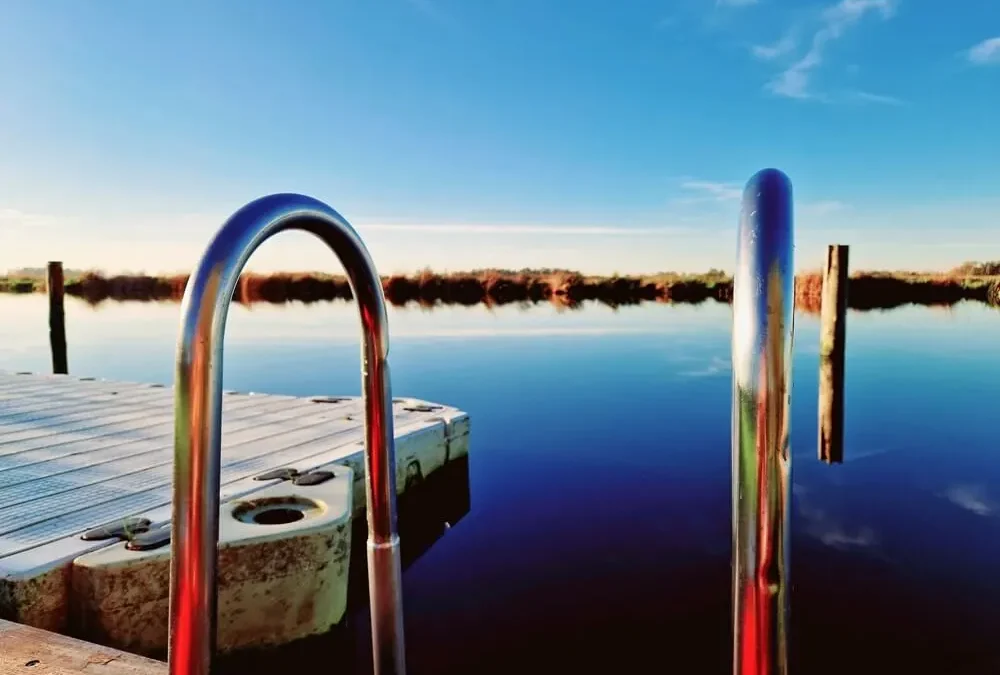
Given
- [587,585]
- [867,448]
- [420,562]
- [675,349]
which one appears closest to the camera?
[587,585]

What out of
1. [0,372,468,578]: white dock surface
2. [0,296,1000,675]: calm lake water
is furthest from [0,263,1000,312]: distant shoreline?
[0,372,468,578]: white dock surface

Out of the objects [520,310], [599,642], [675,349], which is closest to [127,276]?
[520,310]

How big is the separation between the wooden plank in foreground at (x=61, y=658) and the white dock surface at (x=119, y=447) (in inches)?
25.3

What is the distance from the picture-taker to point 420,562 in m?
5.17

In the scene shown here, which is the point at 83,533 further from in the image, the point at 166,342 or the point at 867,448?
the point at 166,342

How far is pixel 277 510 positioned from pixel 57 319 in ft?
41.1

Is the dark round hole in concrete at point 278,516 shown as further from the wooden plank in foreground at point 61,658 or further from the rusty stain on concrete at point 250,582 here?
the wooden plank in foreground at point 61,658

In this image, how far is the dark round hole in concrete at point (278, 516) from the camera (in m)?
3.05

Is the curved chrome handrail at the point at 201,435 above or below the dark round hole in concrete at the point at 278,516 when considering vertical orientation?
above

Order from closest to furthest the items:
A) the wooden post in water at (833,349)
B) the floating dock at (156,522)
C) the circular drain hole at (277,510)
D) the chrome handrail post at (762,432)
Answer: the chrome handrail post at (762,432), the floating dock at (156,522), the circular drain hole at (277,510), the wooden post in water at (833,349)

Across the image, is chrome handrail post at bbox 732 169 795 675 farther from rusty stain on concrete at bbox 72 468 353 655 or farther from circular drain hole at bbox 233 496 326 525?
circular drain hole at bbox 233 496 326 525

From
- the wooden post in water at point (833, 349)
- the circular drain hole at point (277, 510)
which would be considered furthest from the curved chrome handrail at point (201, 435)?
the wooden post in water at point (833, 349)

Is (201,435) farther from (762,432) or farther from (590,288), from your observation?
(590,288)

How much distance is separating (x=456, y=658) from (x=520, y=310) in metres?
29.1
